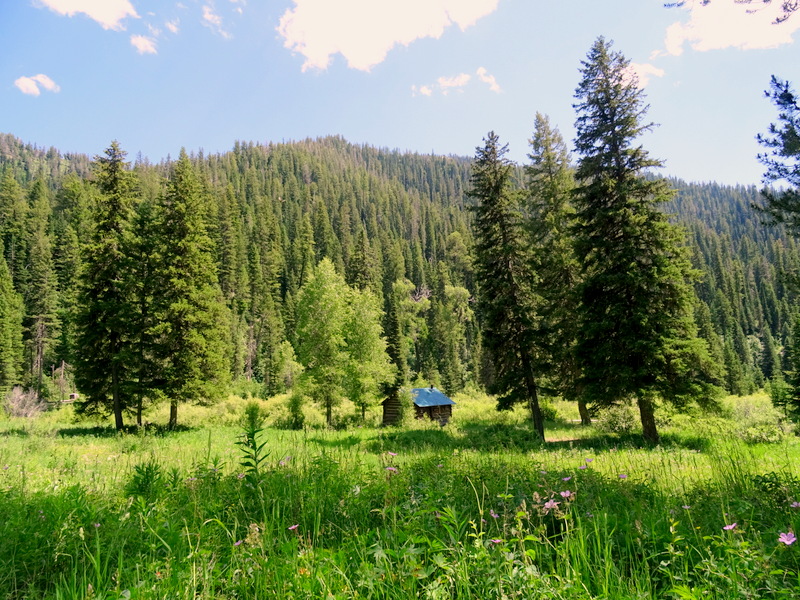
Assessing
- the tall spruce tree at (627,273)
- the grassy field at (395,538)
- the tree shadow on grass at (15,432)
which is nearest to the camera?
the grassy field at (395,538)

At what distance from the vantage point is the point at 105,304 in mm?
19672

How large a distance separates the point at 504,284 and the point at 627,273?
5147 millimetres

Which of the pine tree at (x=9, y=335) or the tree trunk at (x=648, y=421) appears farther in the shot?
the pine tree at (x=9, y=335)

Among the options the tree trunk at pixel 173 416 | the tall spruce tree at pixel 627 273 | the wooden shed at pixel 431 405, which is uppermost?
the tall spruce tree at pixel 627 273

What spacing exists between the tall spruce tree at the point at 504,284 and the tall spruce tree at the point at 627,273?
2.59 metres

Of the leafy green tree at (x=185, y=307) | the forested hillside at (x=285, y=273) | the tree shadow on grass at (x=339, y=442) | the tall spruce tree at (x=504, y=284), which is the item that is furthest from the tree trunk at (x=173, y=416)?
the tall spruce tree at (x=504, y=284)

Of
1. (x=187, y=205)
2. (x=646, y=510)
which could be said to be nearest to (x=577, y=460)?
(x=646, y=510)

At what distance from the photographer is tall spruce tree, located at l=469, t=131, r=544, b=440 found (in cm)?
1836

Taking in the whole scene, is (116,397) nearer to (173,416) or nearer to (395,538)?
(173,416)

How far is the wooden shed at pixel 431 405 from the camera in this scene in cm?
3151

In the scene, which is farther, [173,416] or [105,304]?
[173,416]

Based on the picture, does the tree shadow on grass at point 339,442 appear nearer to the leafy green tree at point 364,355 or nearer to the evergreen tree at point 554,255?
the evergreen tree at point 554,255

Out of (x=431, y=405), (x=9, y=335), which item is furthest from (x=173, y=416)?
(x=9, y=335)

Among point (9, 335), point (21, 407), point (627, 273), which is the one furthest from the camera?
point (9, 335)
